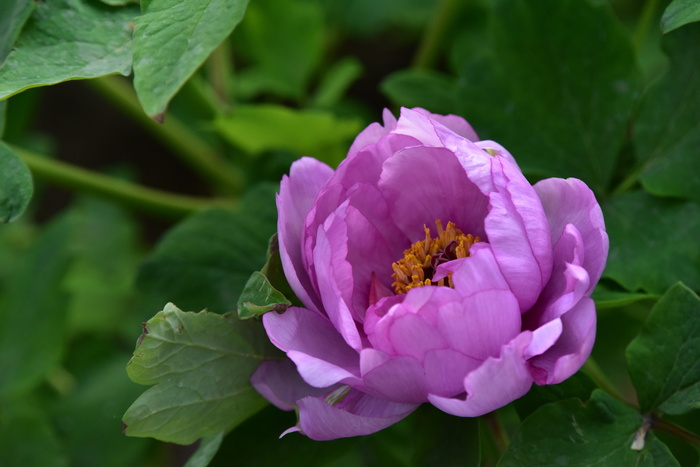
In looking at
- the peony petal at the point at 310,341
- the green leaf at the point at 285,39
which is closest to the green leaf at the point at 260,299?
the peony petal at the point at 310,341

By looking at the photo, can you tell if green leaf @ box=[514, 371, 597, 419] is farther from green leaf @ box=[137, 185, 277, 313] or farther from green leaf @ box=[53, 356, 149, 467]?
green leaf @ box=[53, 356, 149, 467]

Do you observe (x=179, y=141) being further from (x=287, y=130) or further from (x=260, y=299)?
(x=260, y=299)

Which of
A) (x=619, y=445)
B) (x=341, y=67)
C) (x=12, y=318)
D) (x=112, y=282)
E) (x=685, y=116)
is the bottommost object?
(x=112, y=282)

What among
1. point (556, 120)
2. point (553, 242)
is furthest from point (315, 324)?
point (556, 120)

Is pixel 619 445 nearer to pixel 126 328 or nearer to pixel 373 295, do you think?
pixel 373 295

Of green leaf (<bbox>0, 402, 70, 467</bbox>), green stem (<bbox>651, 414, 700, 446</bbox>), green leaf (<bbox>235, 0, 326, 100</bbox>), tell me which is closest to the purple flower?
green stem (<bbox>651, 414, 700, 446</bbox>)

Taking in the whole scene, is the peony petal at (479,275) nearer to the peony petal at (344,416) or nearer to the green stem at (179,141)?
the peony petal at (344,416)
